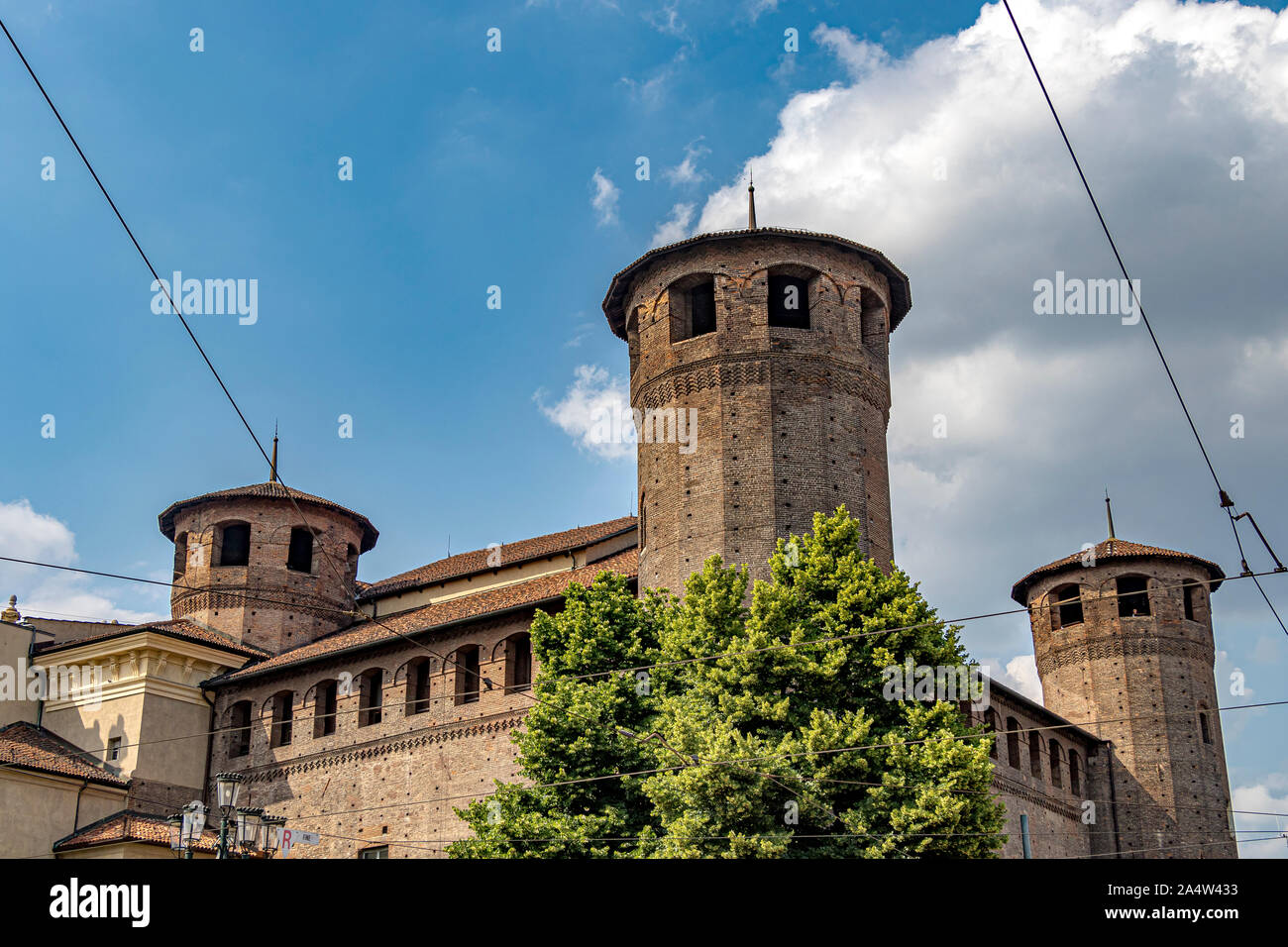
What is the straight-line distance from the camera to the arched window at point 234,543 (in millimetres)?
35625

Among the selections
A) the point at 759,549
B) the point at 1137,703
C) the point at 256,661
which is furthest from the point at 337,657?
the point at 1137,703

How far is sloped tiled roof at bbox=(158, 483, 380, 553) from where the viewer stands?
35.7 metres

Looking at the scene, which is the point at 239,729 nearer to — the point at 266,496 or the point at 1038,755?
the point at 266,496

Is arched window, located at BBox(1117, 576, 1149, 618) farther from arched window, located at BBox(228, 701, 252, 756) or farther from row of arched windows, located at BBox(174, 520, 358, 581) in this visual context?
arched window, located at BBox(228, 701, 252, 756)

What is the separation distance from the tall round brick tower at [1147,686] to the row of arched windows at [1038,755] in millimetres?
1086

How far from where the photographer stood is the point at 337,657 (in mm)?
30531

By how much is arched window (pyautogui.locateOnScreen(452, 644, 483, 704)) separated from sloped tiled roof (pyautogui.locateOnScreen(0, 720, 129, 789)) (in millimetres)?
7681

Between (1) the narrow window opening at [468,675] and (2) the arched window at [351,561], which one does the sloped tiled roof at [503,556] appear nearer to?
(2) the arched window at [351,561]

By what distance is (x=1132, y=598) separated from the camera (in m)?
38.2

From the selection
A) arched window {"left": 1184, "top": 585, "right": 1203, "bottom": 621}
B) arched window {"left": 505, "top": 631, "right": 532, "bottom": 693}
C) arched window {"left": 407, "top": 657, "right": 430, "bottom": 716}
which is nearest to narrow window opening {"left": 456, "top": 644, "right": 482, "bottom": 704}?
arched window {"left": 505, "top": 631, "right": 532, "bottom": 693}

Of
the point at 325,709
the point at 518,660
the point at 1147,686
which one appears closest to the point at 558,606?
the point at 518,660

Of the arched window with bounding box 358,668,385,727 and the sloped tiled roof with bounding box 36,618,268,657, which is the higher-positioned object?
the sloped tiled roof with bounding box 36,618,268,657

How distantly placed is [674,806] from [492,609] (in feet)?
31.5
